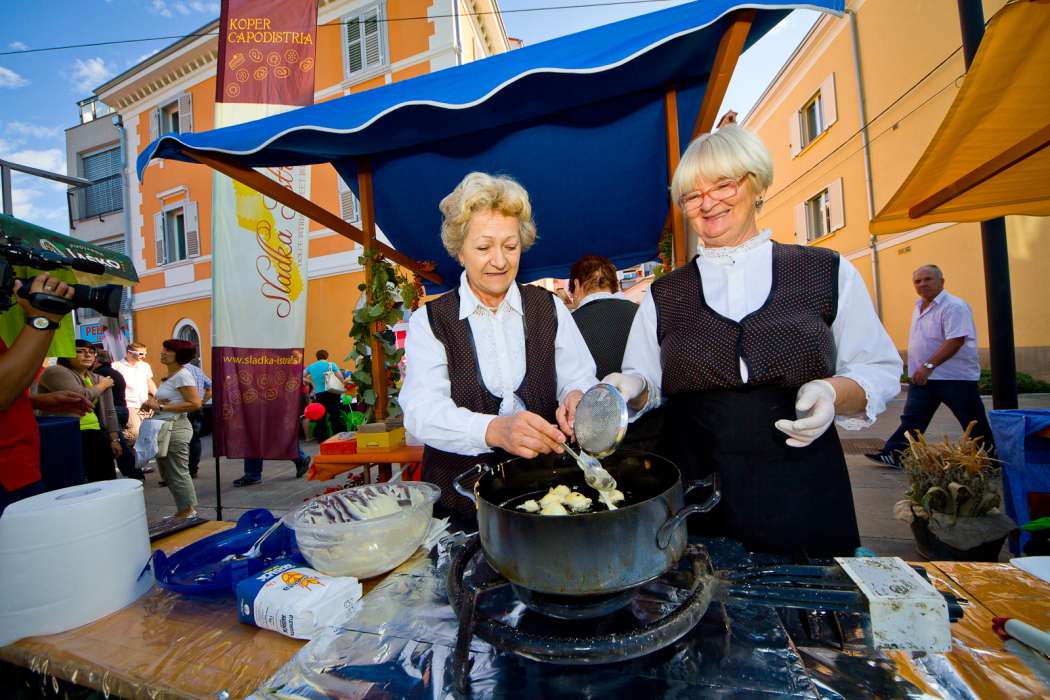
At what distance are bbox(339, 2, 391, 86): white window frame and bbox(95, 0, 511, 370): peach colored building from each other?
0.08ft

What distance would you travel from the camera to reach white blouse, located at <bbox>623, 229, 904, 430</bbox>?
51.3 inches

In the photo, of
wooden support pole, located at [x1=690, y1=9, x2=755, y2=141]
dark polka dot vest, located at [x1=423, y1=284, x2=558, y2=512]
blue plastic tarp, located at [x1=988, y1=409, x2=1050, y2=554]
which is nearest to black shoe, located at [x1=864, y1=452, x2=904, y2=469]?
blue plastic tarp, located at [x1=988, y1=409, x2=1050, y2=554]

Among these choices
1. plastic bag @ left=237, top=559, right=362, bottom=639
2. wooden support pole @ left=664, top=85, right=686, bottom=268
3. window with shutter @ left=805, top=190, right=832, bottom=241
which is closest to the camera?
plastic bag @ left=237, top=559, right=362, bottom=639

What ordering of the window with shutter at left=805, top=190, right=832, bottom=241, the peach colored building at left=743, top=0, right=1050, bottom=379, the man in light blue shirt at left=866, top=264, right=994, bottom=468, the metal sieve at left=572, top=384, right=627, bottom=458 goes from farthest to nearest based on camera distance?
the window with shutter at left=805, top=190, right=832, bottom=241
the peach colored building at left=743, top=0, right=1050, bottom=379
the man in light blue shirt at left=866, top=264, right=994, bottom=468
the metal sieve at left=572, top=384, right=627, bottom=458

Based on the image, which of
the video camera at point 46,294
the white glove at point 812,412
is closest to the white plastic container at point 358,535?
the white glove at point 812,412

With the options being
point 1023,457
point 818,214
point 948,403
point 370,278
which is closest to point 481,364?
point 370,278

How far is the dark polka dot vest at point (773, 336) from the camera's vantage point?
1305mm

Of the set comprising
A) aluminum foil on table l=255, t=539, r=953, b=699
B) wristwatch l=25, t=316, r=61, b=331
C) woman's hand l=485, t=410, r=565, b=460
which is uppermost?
wristwatch l=25, t=316, r=61, b=331

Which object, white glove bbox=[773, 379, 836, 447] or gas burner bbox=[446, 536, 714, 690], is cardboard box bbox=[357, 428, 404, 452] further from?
white glove bbox=[773, 379, 836, 447]

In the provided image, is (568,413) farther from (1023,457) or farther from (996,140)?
(996,140)

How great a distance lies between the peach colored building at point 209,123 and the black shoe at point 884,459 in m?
10.2

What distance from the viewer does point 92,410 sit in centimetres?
426

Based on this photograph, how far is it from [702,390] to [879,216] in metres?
3.16

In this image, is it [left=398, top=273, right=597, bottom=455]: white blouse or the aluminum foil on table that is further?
[left=398, top=273, right=597, bottom=455]: white blouse
